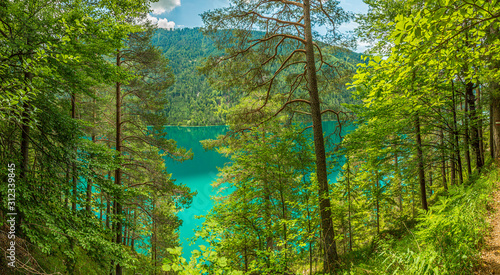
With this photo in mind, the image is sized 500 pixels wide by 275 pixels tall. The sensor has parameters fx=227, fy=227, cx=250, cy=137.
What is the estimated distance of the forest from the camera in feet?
9.33

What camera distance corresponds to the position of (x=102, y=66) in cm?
543

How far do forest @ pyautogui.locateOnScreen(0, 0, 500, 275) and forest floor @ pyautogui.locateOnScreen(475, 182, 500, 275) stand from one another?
24 mm

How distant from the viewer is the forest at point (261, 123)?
2.84 m

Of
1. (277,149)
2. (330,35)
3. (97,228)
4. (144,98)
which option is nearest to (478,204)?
(277,149)

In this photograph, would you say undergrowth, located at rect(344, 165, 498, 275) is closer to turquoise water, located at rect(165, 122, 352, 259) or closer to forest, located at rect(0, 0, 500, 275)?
forest, located at rect(0, 0, 500, 275)

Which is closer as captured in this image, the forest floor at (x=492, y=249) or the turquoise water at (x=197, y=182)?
the forest floor at (x=492, y=249)

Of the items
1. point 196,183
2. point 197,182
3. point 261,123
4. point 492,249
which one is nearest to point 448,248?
point 492,249

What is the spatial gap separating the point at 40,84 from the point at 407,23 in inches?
218

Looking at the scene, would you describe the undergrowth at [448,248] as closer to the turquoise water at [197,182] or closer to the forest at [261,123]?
the forest at [261,123]

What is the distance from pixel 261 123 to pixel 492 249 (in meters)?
5.41

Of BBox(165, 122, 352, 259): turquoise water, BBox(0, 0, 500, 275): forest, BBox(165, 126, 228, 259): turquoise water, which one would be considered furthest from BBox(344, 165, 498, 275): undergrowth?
BBox(165, 126, 228, 259): turquoise water

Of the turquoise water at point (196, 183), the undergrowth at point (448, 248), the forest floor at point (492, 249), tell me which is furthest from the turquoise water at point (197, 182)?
the undergrowth at point (448, 248)

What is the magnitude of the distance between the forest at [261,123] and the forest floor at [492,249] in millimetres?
24

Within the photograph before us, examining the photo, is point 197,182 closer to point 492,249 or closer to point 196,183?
point 196,183
